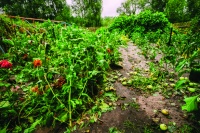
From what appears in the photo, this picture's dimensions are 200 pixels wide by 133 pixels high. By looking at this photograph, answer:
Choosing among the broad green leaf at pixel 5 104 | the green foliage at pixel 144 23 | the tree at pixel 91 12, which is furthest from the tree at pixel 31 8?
the broad green leaf at pixel 5 104

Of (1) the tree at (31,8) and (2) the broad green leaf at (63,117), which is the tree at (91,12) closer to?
(1) the tree at (31,8)

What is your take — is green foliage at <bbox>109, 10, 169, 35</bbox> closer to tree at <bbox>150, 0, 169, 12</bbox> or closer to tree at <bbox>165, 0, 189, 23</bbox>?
tree at <bbox>165, 0, 189, 23</bbox>

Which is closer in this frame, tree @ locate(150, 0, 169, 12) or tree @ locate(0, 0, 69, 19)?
tree @ locate(0, 0, 69, 19)

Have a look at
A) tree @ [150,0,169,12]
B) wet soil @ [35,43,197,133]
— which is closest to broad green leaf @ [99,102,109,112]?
wet soil @ [35,43,197,133]

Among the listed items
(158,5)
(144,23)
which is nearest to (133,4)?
(158,5)

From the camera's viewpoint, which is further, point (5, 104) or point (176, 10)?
point (176, 10)

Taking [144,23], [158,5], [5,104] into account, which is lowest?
[5,104]

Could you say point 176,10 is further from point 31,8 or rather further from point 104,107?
point 104,107

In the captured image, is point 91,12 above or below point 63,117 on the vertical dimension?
above

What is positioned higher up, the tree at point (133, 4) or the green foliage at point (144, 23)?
the tree at point (133, 4)

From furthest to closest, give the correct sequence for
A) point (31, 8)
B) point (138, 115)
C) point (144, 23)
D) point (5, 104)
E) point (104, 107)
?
point (31, 8) < point (144, 23) < point (104, 107) < point (138, 115) < point (5, 104)

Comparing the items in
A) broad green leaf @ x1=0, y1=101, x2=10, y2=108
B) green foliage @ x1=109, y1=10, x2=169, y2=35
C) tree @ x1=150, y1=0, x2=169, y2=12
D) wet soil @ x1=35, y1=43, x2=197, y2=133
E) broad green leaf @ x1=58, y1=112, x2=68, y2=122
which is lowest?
wet soil @ x1=35, y1=43, x2=197, y2=133

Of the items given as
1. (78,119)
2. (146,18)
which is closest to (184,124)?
(78,119)

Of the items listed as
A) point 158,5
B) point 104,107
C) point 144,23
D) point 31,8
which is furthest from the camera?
point 158,5
